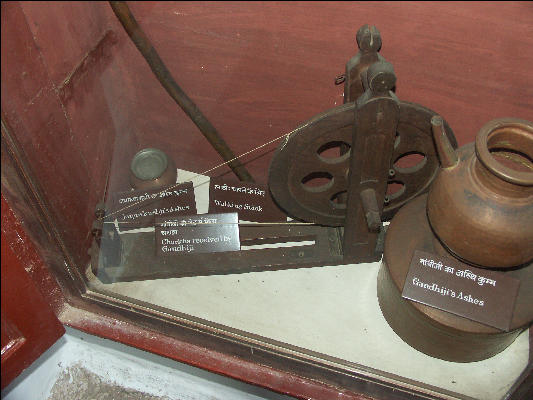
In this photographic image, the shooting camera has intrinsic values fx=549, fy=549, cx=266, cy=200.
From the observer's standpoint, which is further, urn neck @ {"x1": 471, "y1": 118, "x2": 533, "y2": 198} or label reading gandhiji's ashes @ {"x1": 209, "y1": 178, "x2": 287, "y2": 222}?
label reading gandhiji's ashes @ {"x1": 209, "y1": 178, "x2": 287, "y2": 222}

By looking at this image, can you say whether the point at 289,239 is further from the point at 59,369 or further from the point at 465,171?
the point at 59,369

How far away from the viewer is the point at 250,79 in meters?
1.57

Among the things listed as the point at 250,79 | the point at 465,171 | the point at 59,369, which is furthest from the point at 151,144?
the point at 465,171

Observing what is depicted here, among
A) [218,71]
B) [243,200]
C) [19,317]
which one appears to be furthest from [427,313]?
[19,317]

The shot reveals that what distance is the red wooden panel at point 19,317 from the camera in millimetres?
1322

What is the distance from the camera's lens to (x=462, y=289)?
1382 millimetres

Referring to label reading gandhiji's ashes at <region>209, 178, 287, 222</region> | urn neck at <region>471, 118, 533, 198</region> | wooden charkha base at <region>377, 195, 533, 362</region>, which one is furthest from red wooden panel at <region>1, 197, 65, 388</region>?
urn neck at <region>471, 118, 533, 198</region>

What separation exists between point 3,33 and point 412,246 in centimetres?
110

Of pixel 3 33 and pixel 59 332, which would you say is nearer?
pixel 3 33

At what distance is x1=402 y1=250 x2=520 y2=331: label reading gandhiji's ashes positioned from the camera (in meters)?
1.36

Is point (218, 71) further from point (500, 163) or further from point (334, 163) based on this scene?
point (500, 163)

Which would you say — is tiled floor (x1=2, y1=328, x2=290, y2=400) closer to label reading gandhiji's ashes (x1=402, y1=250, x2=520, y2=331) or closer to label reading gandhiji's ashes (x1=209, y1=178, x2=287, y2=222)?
label reading gandhiji's ashes (x1=209, y1=178, x2=287, y2=222)

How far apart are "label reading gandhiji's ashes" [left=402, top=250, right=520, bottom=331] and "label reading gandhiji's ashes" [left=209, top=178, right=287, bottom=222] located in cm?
54

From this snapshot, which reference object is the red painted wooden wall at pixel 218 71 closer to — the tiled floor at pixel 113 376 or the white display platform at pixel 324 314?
the white display platform at pixel 324 314
